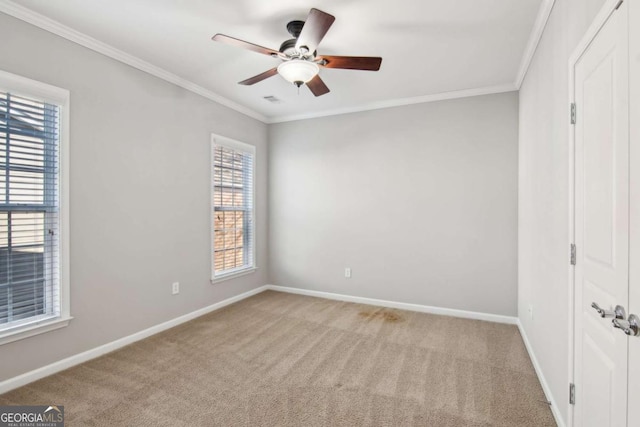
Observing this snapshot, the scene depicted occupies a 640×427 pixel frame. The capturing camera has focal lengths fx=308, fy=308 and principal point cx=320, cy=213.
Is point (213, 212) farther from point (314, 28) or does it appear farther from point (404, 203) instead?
point (314, 28)

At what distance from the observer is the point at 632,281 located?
1.07m

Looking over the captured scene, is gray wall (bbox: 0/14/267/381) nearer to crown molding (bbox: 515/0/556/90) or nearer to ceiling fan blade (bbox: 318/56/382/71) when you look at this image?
ceiling fan blade (bbox: 318/56/382/71)

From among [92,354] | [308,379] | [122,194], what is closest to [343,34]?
[122,194]

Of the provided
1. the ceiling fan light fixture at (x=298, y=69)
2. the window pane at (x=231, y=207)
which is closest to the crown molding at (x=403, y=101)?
the window pane at (x=231, y=207)

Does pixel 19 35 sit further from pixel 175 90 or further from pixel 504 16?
pixel 504 16

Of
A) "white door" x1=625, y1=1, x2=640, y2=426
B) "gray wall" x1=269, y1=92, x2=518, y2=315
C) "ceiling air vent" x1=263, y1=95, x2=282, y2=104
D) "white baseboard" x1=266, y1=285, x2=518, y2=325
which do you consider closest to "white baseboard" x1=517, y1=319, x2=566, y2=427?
"white baseboard" x1=266, y1=285, x2=518, y2=325

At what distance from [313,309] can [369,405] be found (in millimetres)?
2008

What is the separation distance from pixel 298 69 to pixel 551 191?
1971 mm

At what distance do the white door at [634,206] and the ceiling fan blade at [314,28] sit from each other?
1381 mm

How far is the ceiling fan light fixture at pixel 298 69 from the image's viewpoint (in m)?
2.31

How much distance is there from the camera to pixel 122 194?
2906 mm

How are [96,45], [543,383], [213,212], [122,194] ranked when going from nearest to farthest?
[543,383], [96,45], [122,194], [213,212]

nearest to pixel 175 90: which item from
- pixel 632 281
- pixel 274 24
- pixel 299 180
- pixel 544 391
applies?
pixel 274 24

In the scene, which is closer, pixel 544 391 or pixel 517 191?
pixel 544 391
